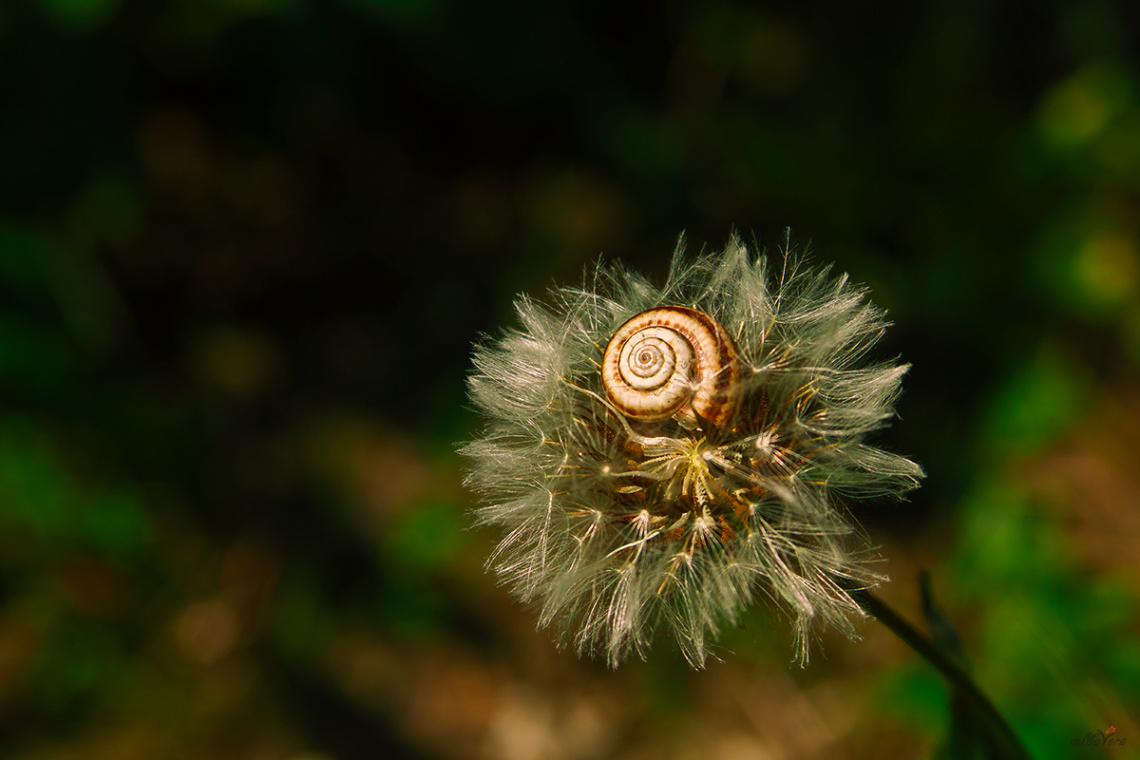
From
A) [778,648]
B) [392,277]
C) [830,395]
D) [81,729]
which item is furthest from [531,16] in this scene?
[81,729]

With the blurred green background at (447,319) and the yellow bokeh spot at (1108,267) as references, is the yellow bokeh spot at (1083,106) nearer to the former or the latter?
the blurred green background at (447,319)

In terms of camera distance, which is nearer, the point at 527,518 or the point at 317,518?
the point at 527,518

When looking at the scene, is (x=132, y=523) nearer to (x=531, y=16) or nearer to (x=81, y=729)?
(x=81, y=729)

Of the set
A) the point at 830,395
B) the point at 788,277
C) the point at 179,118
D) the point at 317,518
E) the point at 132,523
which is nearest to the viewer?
the point at 830,395

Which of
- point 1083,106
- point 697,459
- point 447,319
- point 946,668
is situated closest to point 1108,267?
point 1083,106

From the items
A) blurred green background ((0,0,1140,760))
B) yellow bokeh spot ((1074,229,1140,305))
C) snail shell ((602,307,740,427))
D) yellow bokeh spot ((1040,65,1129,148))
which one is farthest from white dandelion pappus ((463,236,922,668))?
yellow bokeh spot ((1040,65,1129,148))

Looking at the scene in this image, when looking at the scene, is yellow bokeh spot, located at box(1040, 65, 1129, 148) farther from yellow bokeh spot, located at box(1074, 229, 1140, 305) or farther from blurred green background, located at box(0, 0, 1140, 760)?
yellow bokeh spot, located at box(1074, 229, 1140, 305)

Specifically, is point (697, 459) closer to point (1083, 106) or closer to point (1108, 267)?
point (1108, 267)

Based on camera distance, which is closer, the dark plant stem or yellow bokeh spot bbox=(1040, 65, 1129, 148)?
the dark plant stem
